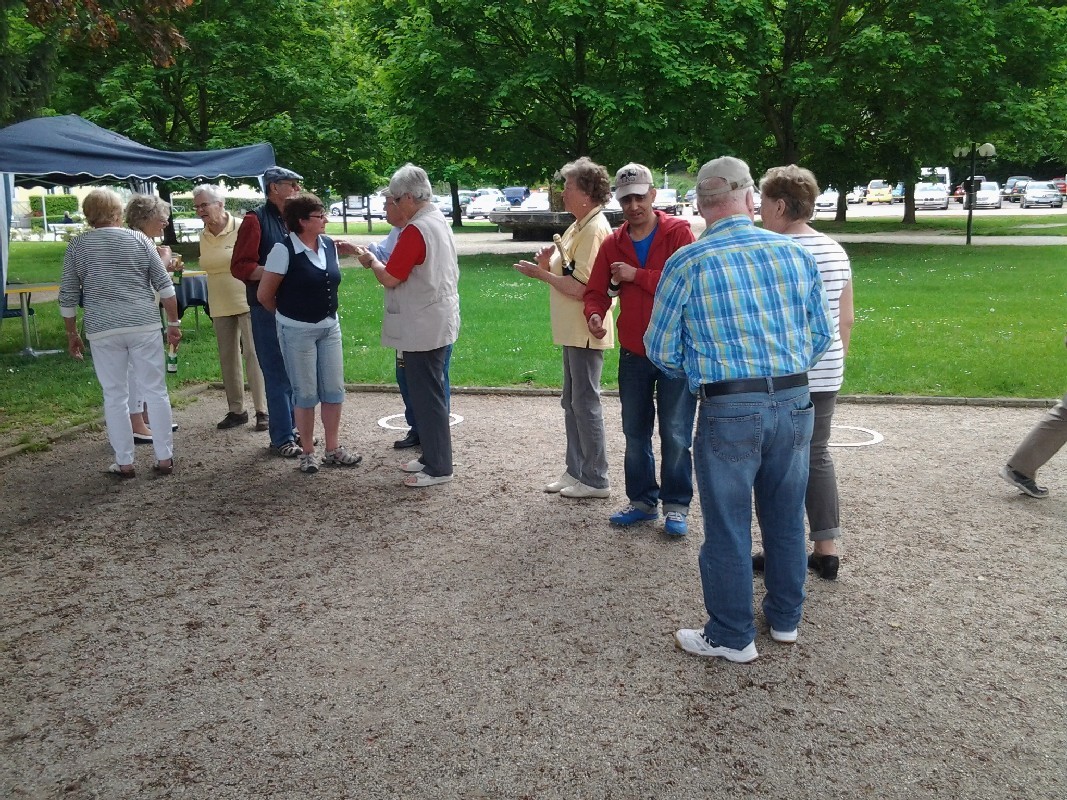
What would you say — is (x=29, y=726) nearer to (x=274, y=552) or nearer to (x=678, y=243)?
(x=274, y=552)

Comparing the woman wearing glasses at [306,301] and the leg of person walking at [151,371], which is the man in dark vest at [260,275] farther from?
the leg of person walking at [151,371]

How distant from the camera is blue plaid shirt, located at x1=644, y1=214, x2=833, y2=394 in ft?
12.4

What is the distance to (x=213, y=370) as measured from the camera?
10938 millimetres

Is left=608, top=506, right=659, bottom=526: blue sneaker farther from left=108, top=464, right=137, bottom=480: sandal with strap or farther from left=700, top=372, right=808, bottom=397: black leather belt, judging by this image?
left=108, top=464, right=137, bottom=480: sandal with strap

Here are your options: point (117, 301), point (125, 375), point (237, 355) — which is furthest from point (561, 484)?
point (237, 355)

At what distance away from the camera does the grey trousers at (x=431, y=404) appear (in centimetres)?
642

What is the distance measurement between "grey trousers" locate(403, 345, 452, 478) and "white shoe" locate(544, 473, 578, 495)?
729 millimetres

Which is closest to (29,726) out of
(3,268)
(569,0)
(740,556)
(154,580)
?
(154,580)

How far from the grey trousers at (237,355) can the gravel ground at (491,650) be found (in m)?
1.63

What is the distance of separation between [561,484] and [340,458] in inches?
68.9

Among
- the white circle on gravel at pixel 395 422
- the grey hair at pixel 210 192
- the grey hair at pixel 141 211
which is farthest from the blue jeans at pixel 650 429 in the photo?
the grey hair at pixel 210 192

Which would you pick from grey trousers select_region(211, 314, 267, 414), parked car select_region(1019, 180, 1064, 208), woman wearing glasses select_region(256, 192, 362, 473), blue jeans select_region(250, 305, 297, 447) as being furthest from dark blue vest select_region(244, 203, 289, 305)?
parked car select_region(1019, 180, 1064, 208)

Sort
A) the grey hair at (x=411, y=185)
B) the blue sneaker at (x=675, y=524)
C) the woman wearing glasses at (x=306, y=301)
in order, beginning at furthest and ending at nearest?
the woman wearing glasses at (x=306, y=301) < the grey hair at (x=411, y=185) < the blue sneaker at (x=675, y=524)

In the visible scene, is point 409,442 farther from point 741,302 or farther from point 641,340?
point 741,302
